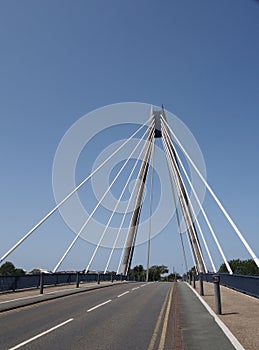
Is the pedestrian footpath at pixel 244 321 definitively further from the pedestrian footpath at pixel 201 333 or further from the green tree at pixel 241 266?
the green tree at pixel 241 266

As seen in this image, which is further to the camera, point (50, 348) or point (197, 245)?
point (197, 245)

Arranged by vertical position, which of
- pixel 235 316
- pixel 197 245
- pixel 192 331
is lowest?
pixel 192 331

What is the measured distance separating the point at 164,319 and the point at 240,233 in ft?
44.6

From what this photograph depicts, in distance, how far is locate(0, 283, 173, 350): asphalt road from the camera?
8273mm

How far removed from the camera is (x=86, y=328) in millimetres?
10344

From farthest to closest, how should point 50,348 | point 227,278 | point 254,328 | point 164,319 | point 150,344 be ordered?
1. point 227,278
2. point 164,319
3. point 254,328
4. point 150,344
5. point 50,348

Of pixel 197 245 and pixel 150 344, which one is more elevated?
pixel 197 245

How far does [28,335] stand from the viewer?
9273mm

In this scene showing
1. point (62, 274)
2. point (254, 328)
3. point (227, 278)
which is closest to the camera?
point (254, 328)

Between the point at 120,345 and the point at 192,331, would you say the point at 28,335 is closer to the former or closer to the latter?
the point at 120,345

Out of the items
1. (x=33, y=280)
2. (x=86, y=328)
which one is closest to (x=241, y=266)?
(x=33, y=280)

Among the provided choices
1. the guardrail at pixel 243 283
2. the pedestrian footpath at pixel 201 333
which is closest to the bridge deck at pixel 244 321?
the pedestrian footpath at pixel 201 333

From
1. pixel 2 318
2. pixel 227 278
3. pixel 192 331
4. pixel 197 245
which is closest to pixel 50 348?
pixel 192 331

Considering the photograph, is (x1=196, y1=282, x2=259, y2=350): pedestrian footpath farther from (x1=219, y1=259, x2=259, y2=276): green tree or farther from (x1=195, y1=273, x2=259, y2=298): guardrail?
(x1=219, y1=259, x2=259, y2=276): green tree
